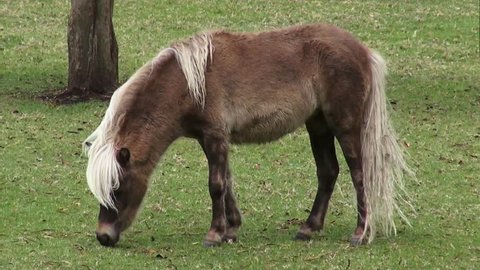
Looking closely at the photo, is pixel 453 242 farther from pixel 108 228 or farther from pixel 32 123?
pixel 32 123

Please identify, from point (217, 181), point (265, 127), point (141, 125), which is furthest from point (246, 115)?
point (141, 125)

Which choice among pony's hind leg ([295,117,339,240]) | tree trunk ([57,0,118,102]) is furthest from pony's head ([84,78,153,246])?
tree trunk ([57,0,118,102])

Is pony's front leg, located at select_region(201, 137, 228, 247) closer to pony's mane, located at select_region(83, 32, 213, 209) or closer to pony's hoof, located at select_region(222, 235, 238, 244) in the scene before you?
pony's hoof, located at select_region(222, 235, 238, 244)

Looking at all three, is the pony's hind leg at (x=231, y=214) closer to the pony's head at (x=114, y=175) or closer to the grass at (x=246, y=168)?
the grass at (x=246, y=168)

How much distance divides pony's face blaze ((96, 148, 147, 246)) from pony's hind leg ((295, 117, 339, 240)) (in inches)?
67.4

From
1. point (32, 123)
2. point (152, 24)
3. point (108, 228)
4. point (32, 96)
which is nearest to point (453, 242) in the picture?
point (108, 228)

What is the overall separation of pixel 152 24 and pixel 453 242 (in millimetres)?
13324

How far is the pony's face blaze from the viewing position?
337 inches

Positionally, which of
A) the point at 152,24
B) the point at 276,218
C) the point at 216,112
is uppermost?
the point at 216,112

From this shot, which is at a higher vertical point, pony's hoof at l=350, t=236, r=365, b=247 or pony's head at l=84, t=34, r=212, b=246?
pony's head at l=84, t=34, r=212, b=246

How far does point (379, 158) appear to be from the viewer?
9.16m

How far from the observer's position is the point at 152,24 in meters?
21.3

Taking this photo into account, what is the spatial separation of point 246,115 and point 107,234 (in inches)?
63.1

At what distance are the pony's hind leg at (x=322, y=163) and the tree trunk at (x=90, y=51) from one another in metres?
6.86
